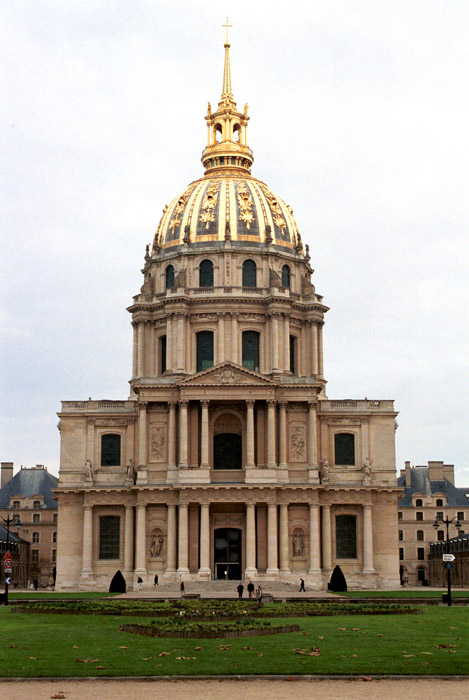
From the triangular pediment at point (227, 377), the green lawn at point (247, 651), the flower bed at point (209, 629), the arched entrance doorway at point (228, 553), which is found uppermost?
the triangular pediment at point (227, 377)

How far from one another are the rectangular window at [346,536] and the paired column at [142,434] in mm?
16775

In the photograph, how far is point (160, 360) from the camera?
3698 inches

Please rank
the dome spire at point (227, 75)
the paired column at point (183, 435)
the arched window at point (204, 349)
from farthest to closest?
the dome spire at point (227, 75) → the arched window at point (204, 349) → the paired column at point (183, 435)

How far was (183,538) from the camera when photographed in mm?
78750

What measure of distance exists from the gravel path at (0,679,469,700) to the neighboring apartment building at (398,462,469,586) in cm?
9847

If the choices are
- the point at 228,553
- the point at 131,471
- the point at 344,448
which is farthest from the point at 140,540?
the point at 344,448

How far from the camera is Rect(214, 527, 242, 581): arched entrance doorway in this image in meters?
81.3

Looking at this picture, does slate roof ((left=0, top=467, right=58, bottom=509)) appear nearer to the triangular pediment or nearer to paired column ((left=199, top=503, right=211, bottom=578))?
the triangular pediment

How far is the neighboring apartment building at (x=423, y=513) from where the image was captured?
122 m

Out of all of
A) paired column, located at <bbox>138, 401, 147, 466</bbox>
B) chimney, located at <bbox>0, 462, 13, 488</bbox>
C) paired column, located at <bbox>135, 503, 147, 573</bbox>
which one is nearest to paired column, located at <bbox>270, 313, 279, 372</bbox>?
paired column, located at <bbox>138, 401, 147, 466</bbox>

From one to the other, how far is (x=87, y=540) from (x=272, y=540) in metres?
15.2

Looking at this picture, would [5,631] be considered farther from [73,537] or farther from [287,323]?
[287,323]

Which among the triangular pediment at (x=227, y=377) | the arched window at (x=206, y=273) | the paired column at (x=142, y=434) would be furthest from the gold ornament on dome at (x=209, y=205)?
the paired column at (x=142, y=434)

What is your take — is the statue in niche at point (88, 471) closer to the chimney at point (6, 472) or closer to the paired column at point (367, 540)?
the paired column at point (367, 540)
